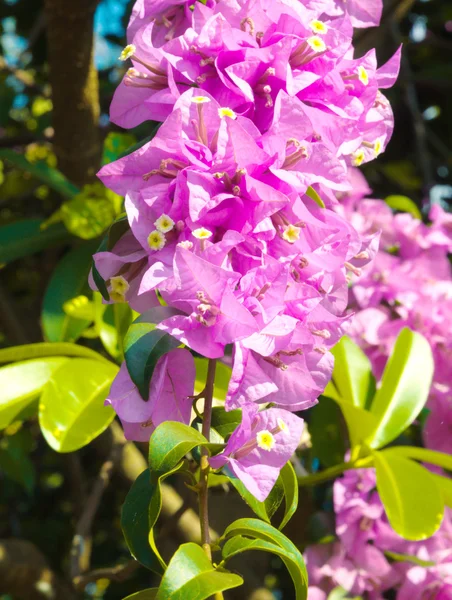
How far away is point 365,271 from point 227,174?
0.75 meters

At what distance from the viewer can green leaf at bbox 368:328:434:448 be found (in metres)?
1.00

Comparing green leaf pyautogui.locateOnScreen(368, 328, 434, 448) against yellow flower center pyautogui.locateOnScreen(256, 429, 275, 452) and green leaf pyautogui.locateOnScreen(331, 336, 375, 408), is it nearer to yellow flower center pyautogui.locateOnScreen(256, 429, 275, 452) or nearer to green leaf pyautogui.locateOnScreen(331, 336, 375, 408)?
green leaf pyautogui.locateOnScreen(331, 336, 375, 408)

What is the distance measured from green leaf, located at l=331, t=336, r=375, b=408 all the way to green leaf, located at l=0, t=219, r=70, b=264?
1.64 ft

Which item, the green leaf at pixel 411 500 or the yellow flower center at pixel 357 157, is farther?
the green leaf at pixel 411 500

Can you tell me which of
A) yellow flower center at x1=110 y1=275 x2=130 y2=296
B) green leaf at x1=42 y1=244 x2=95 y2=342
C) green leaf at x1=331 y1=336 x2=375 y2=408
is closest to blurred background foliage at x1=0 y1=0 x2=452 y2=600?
green leaf at x1=42 y1=244 x2=95 y2=342

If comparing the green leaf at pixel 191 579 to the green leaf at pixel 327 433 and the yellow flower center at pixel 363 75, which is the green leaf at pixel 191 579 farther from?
the green leaf at pixel 327 433

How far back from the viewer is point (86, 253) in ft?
3.94

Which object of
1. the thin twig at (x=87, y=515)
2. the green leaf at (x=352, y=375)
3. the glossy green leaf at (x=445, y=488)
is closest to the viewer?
the glossy green leaf at (x=445, y=488)

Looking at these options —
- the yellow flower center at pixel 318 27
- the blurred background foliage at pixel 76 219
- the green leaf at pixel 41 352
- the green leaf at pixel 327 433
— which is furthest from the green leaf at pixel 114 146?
the yellow flower center at pixel 318 27

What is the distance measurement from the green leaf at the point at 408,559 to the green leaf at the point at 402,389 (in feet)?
0.62

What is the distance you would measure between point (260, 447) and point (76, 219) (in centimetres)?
70

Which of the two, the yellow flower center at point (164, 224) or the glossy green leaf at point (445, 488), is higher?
the yellow flower center at point (164, 224)

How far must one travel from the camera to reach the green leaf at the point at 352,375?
103cm

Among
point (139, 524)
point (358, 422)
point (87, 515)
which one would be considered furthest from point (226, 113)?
point (87, 515)
